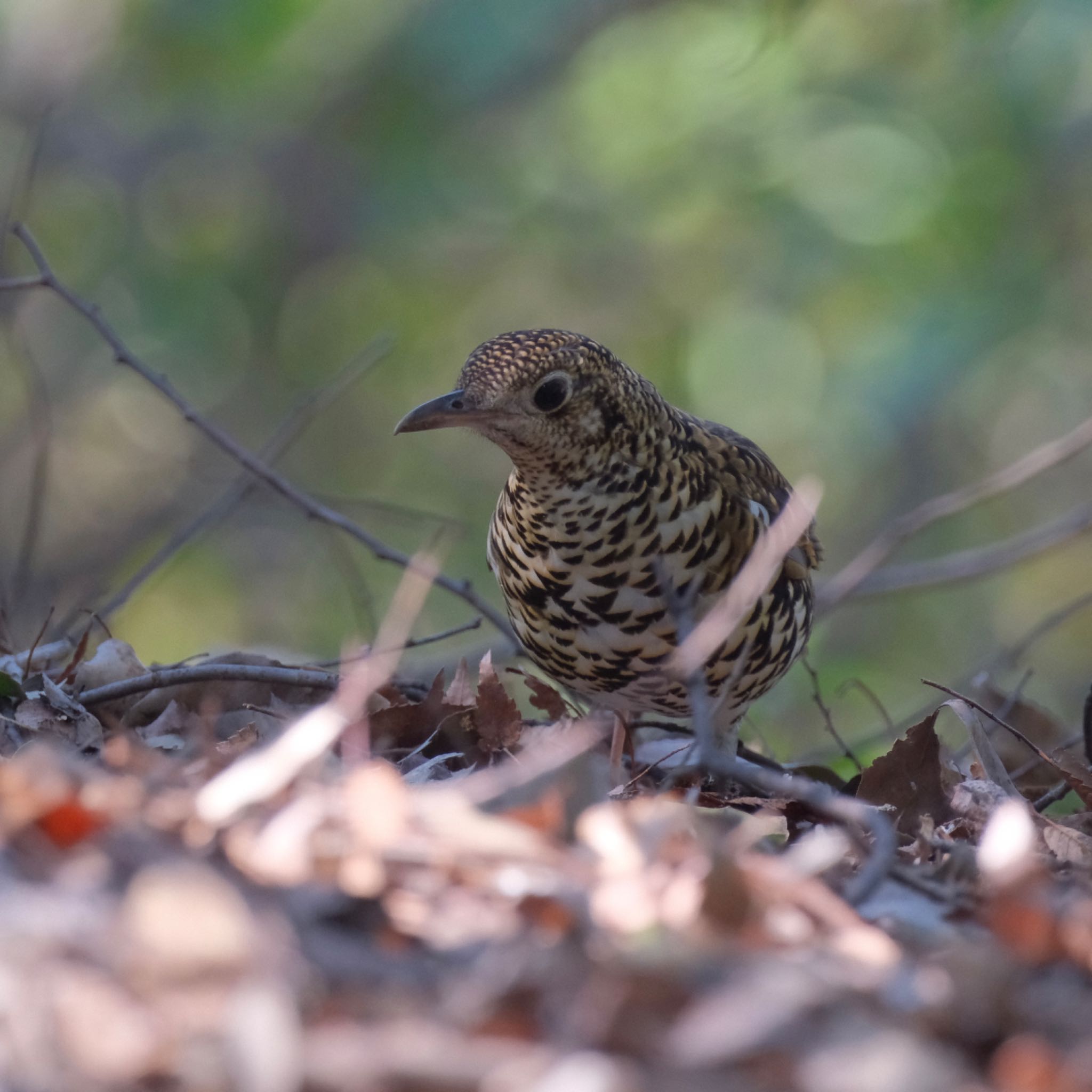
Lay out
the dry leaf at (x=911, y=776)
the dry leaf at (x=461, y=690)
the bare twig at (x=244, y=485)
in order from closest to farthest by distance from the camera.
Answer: the dry leaf at (x=911, y=776), the dry leaf at (x=461, y=690), the bare twig at (x=244, y=485)

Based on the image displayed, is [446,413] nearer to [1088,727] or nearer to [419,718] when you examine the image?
[419,718]

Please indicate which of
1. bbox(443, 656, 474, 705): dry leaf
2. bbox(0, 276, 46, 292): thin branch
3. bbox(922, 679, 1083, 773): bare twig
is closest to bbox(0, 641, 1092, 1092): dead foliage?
bbox(922, 679, 1083, 773): bare twig

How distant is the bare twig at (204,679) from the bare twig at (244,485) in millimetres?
739

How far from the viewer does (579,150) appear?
9.94 metres

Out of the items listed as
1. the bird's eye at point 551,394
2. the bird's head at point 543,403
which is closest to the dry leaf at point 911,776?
the bird's head at point 543,403

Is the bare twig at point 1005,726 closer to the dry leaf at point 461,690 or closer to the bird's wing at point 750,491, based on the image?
the bird's wing at point 750,491

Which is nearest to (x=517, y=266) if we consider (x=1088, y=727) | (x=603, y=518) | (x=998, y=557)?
(x=998, y=557)

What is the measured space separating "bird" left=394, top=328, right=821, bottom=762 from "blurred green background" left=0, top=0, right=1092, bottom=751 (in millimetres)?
3285

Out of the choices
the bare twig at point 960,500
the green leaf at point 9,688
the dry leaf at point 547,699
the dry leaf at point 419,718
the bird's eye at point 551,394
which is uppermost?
the bird's eye at point 551,394

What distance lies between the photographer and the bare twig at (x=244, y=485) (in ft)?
12.1

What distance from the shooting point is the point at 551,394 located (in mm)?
2896

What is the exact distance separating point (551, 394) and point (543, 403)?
1.1 inches

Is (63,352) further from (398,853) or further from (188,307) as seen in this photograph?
(398,853)

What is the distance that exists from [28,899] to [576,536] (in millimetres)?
1699
